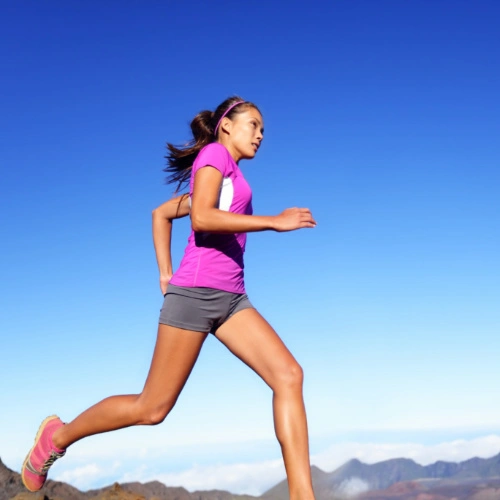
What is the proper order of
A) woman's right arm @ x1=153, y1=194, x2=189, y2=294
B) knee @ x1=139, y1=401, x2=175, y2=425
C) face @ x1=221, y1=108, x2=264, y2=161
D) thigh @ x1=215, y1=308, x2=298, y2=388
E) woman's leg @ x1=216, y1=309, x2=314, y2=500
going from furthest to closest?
woman's right arm @ x1=153, y1=194, x2=189, y2=294 → face @ x1=221, y1=108, x2=264, y2=161 → knee @ x1=139, y1=401, x2=175, y2=425 → thigh @ x1=215, y1=308, x2=298, y2=388 → woman's leg @ x1=216, y1=309, x2=314, y2=500

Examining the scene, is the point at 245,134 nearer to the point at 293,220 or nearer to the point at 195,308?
the point at 293,220

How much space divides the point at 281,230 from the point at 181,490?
9795 millimetres

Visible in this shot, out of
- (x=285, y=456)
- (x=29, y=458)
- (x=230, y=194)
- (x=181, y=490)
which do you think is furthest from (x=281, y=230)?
(x=181, y=490)

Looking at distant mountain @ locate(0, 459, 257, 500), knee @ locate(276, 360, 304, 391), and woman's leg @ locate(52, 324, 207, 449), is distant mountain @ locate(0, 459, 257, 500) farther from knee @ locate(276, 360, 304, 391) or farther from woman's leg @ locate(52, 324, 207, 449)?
knee @ locate(276, 360, 304, 391)

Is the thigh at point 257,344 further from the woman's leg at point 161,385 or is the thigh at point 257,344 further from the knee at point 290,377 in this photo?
the woman's leg at point 161,385

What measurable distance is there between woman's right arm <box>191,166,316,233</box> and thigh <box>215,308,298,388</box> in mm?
597

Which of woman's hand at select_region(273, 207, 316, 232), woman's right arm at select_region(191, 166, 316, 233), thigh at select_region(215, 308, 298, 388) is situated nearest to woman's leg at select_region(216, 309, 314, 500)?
thigh at select_region(215, 308, 298, 388)

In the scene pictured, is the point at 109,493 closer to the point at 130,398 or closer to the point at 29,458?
the point at 29,458

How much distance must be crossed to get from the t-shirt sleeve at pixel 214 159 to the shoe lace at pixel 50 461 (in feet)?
6.70

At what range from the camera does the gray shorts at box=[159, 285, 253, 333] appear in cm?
384

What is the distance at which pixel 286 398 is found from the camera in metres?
3.70

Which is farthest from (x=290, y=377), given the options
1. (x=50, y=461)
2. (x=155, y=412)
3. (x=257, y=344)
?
(x=50, y=461)

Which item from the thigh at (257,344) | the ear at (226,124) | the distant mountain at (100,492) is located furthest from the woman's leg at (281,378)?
the distant mountain at (100,492)

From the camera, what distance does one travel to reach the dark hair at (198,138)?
431cm
